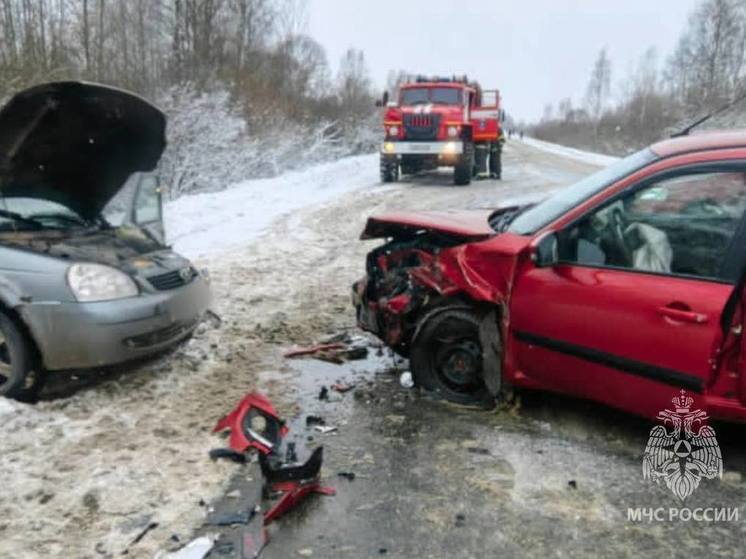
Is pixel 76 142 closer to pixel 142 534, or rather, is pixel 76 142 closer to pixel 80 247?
pixel 80 247

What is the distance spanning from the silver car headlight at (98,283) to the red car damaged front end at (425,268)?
5.34 ft

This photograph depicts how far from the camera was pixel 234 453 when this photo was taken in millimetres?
3594

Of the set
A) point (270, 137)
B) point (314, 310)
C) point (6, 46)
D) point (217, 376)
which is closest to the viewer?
point (217, 376)

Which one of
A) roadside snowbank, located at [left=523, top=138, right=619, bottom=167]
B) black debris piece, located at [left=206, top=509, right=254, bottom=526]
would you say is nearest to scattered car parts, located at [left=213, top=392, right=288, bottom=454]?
black debris piece, located at [left=206, top=509, right=254, bottom=526]

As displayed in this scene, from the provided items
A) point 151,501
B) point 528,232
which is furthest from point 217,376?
point 528,232

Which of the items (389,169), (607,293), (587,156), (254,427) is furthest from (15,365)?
(587,156)

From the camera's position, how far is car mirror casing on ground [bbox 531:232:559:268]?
373 centimetres

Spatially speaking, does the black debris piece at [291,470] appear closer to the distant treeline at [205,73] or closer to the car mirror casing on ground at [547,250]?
the car mirror casing on ground at [547,250]

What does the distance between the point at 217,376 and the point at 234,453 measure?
1251 millimetres

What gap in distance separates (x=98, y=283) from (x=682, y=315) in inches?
132

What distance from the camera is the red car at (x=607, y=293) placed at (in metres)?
3.21

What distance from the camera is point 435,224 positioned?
4.55 m

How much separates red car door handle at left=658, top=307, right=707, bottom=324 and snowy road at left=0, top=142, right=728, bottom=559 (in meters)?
1.02

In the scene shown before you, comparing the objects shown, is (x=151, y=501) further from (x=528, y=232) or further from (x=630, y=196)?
(x=630, y=196)
